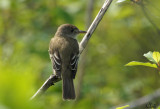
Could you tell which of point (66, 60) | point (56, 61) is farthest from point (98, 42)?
point (56, 61)

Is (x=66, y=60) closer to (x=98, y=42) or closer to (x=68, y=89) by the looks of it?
(x=68, y=89)

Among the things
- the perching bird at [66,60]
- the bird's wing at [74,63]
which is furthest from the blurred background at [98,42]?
the bird's wing at [74,63]

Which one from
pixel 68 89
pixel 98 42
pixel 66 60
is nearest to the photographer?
pixel 68 89

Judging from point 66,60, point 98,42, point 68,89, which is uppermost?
point 66,60

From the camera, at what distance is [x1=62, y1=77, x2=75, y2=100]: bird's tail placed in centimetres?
488

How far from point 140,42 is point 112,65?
0.92 m

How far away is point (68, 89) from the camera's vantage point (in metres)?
4.95

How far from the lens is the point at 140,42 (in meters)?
7.50

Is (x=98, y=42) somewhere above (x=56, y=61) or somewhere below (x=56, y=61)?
below

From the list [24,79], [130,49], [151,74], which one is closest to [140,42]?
[130,49]

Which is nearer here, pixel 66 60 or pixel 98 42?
pixel 66 60

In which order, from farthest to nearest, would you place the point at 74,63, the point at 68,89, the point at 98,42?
1. the point at 98,42
2. the point at 74,63
3. the point at 68,89

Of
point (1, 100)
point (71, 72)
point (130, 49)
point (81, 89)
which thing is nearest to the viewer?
point (1, 100)

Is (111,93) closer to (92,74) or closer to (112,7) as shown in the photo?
(92,74)
